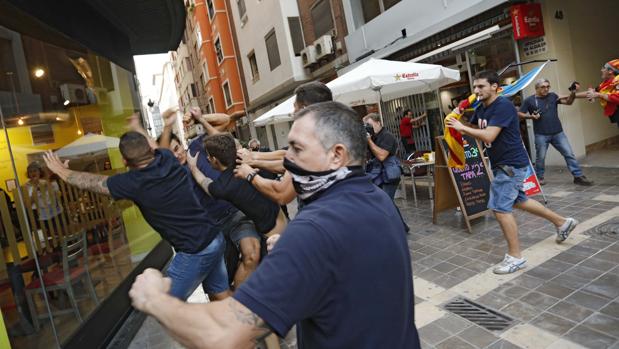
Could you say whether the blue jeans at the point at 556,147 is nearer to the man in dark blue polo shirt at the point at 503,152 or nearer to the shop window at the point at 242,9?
the man in dark blue polo shirt at the point at 503,152

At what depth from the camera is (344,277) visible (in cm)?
117

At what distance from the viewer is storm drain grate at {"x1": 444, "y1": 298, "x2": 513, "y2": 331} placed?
10.7 feet

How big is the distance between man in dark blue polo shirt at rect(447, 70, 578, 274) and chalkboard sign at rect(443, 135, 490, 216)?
1.51m

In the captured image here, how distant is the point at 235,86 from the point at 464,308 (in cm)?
2495

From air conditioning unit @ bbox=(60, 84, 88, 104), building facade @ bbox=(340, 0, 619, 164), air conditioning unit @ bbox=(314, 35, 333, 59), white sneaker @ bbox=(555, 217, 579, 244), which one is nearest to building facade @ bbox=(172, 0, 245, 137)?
air conditioning unit @ bbox=(314, 35, 333, 59)

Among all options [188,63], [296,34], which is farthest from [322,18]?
[188,63]

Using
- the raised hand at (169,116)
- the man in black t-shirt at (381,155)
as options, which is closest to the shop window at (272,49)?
the man in black t-shirt at (381,155)

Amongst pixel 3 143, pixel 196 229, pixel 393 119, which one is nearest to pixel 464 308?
pixel 196 229

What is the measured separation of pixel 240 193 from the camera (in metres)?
3.21

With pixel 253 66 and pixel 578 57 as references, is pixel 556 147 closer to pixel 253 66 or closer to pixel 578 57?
pixel 578 57

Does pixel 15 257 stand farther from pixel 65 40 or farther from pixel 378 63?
pixel 378 63

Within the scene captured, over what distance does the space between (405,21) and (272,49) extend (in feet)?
33.6

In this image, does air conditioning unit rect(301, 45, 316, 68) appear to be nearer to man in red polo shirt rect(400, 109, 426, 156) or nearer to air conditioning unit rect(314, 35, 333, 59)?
air conditioning unit rect(314, 35, 333, 59)

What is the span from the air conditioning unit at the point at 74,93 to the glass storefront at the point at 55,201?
13 mm
